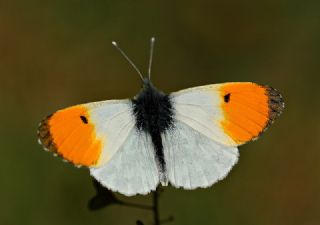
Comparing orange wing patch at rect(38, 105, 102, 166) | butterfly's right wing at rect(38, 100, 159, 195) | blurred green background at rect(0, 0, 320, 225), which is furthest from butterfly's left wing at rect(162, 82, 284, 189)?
blurred green background at rect(0, 0, 320, 225)

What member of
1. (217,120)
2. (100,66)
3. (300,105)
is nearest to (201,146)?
(217,120)

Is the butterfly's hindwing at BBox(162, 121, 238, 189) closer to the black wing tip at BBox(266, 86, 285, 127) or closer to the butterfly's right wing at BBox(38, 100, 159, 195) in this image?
the butterfly's right wing at BBox(38, 100, 159, 195)

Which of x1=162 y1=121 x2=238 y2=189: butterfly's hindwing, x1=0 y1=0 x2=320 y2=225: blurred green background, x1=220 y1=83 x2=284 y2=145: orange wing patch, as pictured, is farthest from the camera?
x1=0 y1=0 x2=320 y2=225: blurred green background

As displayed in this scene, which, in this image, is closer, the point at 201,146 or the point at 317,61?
the point at 201,146

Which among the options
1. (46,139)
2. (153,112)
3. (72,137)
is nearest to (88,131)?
(72,137)

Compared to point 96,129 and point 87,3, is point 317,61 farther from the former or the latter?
point 96,129

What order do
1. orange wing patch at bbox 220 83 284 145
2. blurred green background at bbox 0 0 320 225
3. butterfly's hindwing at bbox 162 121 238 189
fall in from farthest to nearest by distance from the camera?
blurred green background at bbox 0 0 320 225
orange wing patch at bbox 220 83 284 145
butterfly's hindwing at bbox 162 121 238 189

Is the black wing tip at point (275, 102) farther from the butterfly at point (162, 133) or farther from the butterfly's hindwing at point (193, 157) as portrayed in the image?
the butterfly's hindwing at point (193, 157)

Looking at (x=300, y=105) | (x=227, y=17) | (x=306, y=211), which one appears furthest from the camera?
(x=227, y=17)

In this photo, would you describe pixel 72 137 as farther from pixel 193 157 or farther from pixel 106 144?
pixel 193 157
